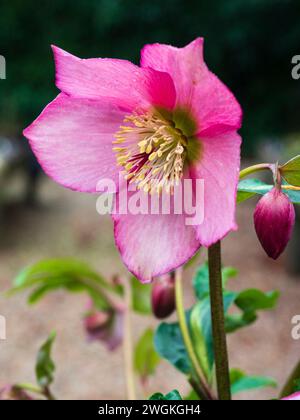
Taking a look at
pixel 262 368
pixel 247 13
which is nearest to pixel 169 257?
pixel 262 368

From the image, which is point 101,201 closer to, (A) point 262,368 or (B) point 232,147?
(B) point 232,147

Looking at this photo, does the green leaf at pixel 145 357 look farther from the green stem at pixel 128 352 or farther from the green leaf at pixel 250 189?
the green leaf at pixel 250 189

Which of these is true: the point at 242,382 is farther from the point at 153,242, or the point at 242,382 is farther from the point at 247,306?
the point at 153,242

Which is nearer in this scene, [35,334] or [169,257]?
[169,257]

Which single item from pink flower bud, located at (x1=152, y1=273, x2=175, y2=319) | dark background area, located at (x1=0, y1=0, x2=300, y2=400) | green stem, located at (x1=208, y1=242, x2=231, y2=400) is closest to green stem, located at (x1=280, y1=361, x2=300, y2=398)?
green stem, located at (x1=208, y1=242, x2=231, y2=400)

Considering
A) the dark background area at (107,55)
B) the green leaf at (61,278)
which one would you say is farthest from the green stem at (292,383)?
the dark background area at (107,55)

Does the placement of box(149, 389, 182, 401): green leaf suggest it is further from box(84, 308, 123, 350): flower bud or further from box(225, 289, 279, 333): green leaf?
box(84, 308, 123, 350): flower bud

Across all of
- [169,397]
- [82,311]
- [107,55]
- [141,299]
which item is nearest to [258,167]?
[169,397]
